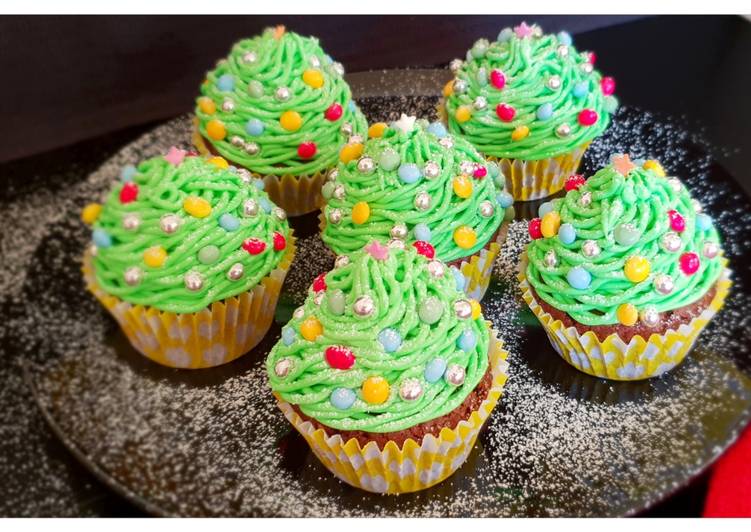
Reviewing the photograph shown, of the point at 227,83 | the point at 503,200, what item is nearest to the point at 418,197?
the point at 503,200

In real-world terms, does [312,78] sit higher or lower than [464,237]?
higher

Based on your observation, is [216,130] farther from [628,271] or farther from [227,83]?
[628,271]

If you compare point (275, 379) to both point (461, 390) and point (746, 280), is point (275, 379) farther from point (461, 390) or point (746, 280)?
point (746, 280)

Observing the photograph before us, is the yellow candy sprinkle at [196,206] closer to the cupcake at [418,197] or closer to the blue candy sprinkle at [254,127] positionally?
the cupcake at [418,197]

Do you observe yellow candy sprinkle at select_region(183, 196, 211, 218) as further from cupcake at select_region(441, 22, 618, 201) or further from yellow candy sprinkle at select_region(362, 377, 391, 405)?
cupcake at select_region(441, 22, 618, 201)

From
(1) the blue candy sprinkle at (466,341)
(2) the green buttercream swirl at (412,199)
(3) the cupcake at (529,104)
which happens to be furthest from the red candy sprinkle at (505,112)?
(1) the blue candy sprinkle at (466,341)

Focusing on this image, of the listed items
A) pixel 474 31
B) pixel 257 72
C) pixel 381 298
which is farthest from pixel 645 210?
pixel 474 31
